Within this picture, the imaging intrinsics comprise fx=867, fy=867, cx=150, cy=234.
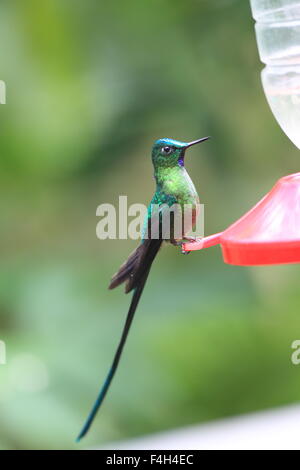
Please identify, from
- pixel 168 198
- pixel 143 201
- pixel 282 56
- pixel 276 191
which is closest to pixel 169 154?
pixel 168 198

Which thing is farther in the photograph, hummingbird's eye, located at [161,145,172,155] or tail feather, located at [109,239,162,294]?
hummingbird's eye, located at [161,145,172,155]

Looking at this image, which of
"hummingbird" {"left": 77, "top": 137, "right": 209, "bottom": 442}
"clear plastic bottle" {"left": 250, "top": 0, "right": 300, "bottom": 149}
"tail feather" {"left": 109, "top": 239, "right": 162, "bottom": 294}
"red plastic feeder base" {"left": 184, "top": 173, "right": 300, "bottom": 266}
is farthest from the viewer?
"clear plastic bottle" {"left": 250, "top": 0, "right": 300, "bottom": 149}

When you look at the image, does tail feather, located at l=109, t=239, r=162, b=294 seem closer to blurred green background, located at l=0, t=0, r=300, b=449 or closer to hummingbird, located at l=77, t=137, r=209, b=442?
hummingbird, located at l=77, t=137, r=209, b=442

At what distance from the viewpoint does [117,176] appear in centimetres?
639

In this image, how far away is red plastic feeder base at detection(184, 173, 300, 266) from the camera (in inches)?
102

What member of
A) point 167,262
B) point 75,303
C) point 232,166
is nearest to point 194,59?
point 232,166

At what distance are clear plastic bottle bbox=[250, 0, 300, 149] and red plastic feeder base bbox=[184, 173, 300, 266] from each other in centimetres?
80

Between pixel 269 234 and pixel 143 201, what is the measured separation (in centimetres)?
385

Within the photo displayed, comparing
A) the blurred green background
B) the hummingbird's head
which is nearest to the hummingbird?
the hummingbird's head

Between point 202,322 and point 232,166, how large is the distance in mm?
1185

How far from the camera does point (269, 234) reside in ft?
8.75

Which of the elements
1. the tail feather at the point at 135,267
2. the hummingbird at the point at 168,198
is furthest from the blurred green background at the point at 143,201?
the tail feather at the point at 135,267

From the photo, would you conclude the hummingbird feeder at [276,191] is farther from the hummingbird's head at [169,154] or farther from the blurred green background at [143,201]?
the blurred green background at [143,201]

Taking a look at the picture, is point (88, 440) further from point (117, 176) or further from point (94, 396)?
point (117, 176)
